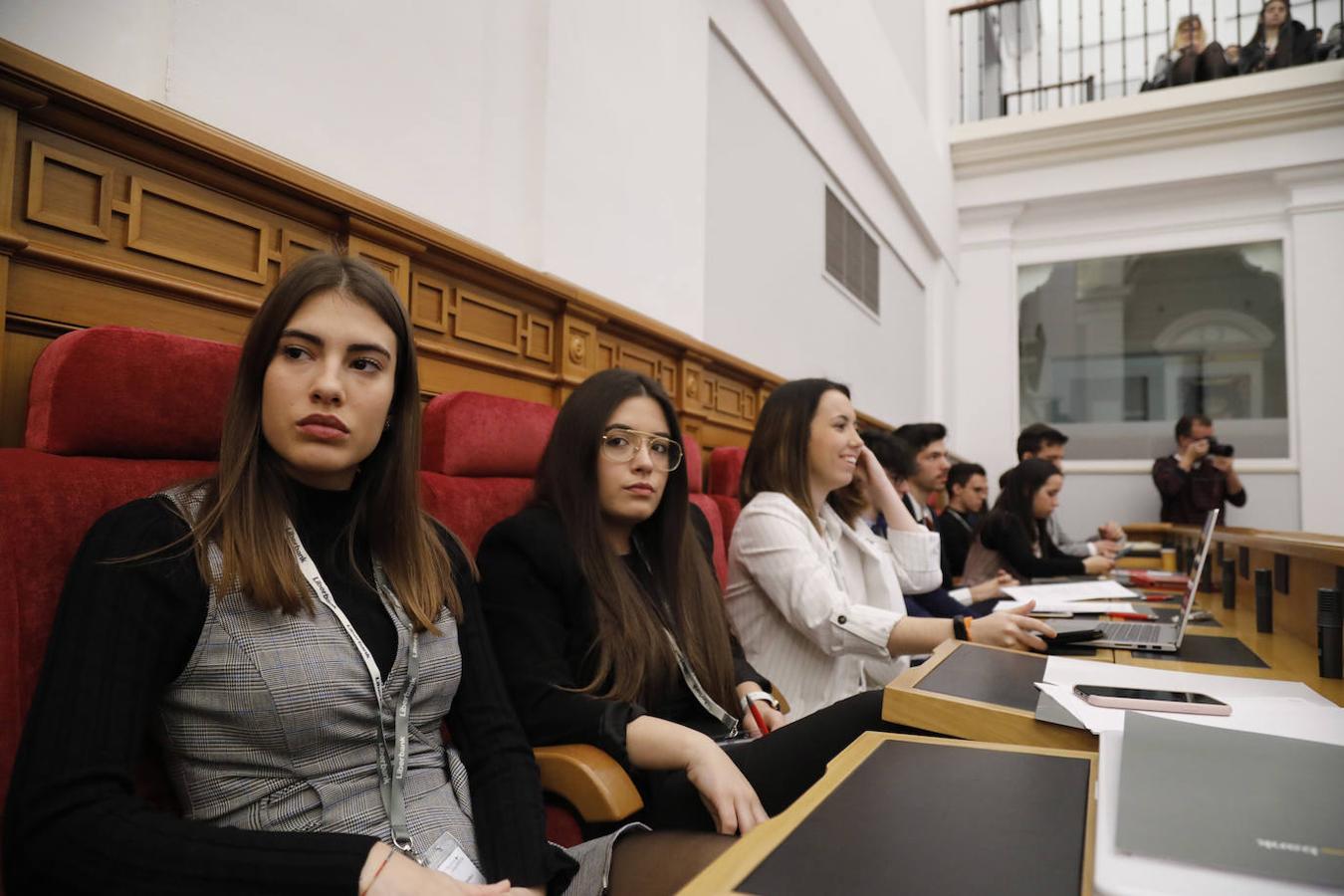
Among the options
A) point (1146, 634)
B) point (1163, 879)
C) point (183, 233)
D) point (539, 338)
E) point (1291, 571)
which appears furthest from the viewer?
point (539, 338)

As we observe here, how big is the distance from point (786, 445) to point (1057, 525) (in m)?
3.13

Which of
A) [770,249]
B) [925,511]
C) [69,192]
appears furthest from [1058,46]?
[69,192]

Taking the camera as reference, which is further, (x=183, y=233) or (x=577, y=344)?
(x=577, y=344)

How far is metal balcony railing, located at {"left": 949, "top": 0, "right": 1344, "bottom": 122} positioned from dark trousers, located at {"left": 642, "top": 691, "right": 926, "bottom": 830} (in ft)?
26.4

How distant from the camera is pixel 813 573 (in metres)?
1.77

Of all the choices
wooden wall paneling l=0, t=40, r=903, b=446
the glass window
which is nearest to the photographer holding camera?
the glass window

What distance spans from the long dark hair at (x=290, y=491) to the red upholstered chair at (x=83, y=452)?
0.26 feet

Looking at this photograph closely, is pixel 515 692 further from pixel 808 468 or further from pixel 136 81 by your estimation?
pixel 136 81

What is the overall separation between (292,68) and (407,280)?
42 centimetres

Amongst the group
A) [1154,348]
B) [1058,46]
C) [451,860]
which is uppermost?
[1058,46]

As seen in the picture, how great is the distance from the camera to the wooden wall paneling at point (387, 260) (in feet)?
5.14

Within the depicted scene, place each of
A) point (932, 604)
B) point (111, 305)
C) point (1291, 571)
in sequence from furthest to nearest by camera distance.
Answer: point (932, 604) < point (1291, 571) < point (111, 305)

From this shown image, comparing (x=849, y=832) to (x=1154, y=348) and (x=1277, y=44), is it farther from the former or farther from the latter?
(x=1277, y=44)

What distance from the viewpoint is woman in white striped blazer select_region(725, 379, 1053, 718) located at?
67.8 inches
